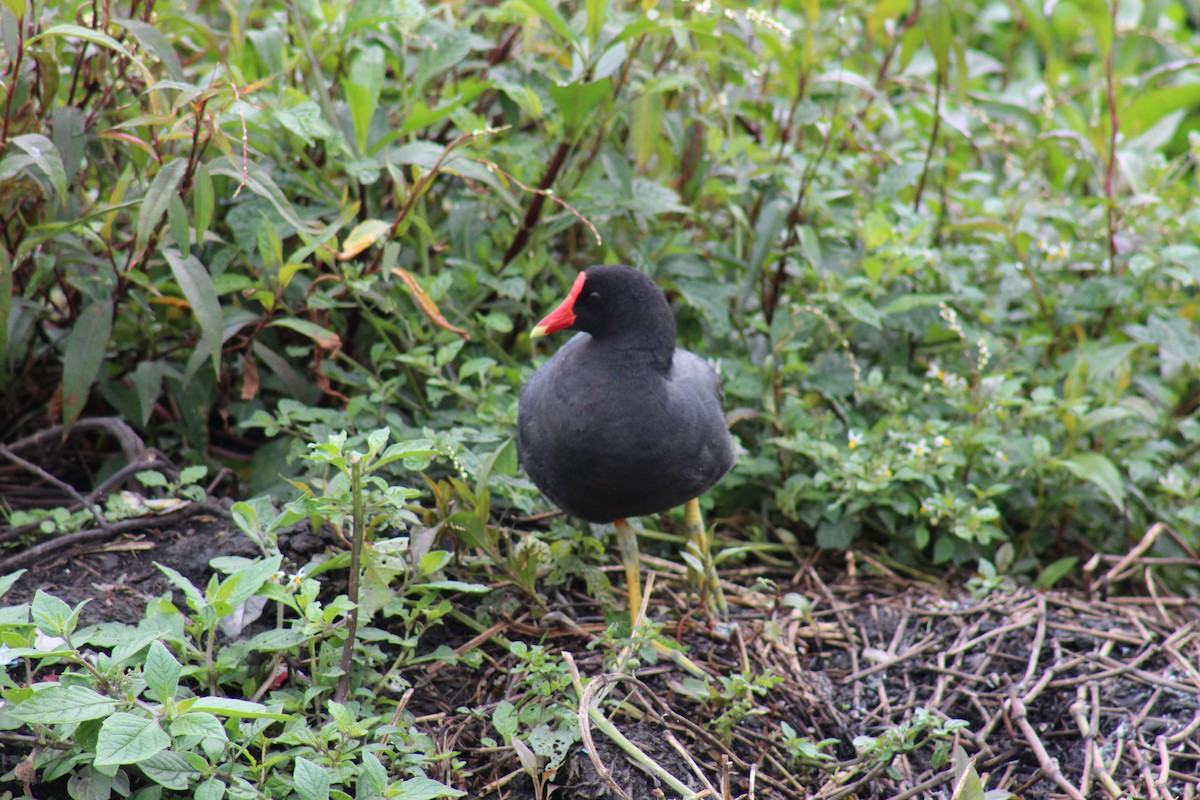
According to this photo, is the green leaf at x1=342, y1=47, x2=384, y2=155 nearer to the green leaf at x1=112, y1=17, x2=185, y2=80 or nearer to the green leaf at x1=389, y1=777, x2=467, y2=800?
the green leaf at x1=112, y1=17, x2=185, y2=80

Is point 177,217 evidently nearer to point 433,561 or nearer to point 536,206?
point 433,561

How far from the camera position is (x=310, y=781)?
1908 millimetres

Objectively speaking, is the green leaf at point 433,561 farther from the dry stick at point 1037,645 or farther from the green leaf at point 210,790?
the dry stick at point 1037,645

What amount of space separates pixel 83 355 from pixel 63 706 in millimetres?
1196

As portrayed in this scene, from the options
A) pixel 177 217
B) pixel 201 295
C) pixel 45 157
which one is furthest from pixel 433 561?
pixel 45 157

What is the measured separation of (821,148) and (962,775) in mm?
2241

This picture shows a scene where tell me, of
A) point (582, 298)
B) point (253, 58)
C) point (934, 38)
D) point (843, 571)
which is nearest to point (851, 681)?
point (843, 571)

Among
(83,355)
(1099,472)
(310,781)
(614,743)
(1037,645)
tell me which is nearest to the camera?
(310,781)

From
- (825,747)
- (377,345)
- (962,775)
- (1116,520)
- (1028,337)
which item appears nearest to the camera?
(962,775)

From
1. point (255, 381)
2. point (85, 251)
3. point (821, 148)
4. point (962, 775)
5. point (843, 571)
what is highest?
point (821, 148)

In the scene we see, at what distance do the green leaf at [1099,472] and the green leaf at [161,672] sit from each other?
2.55 meters

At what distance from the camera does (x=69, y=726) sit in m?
1.90

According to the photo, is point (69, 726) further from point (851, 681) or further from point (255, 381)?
point (851, 681)

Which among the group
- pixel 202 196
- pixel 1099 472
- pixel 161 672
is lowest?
pixel 1099 472
